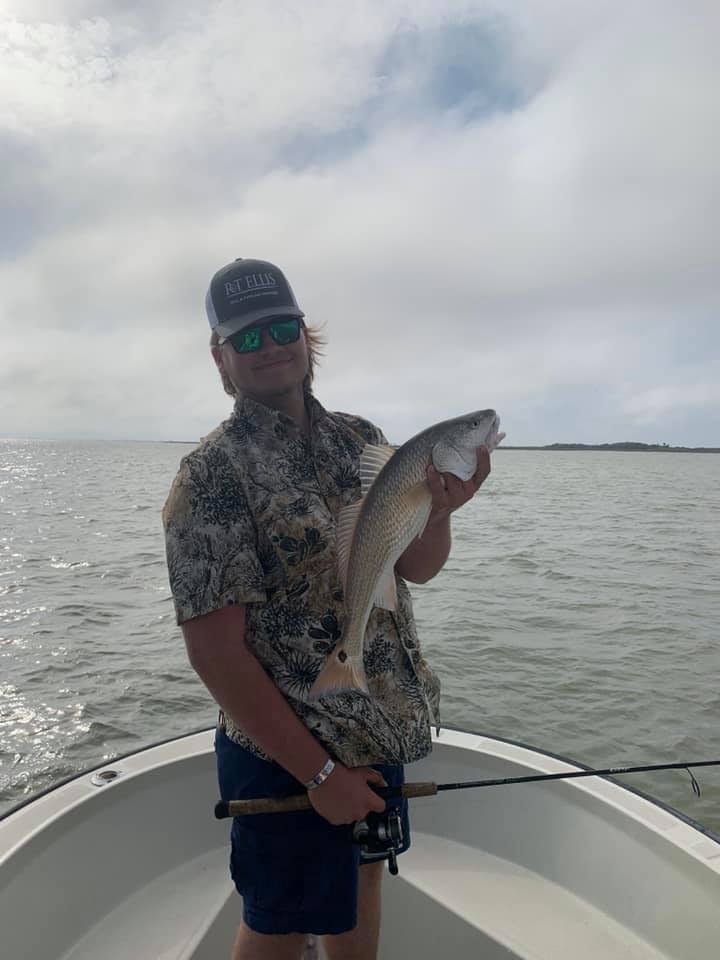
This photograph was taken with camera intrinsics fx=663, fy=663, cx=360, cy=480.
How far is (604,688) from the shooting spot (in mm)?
9195

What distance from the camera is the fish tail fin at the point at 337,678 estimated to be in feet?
7.30

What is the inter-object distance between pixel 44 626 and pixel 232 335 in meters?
11.3

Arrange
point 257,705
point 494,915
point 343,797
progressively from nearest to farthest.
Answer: point 257,705
point 343,797
point 494,915

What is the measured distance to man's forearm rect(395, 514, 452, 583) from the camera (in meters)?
2.72

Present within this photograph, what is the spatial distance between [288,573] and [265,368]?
780 mm

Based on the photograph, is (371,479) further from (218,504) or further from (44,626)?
(44,626)

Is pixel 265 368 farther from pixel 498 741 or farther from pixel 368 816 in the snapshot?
pixel 498 741

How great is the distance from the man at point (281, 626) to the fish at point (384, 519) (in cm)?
6

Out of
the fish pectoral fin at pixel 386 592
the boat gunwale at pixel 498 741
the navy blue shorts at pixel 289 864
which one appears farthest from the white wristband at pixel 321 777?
the boat gunwale at pixel 498 741

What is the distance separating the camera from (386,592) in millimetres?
2354

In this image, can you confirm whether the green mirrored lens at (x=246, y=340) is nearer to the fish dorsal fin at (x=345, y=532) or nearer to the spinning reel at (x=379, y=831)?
the fish dorsal fin at (x=345, y=532)

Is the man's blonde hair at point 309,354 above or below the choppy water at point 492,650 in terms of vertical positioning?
above

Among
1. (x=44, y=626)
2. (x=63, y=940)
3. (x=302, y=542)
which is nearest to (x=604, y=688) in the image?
(x=63, y=940)

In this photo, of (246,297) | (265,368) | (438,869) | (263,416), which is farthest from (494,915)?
(246,297)
